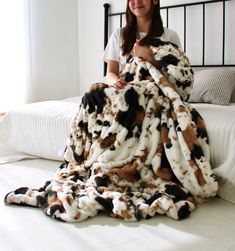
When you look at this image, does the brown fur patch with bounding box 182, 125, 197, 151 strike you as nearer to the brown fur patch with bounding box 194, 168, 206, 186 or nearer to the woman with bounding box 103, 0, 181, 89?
the brown fur patch with bounding box 194, 168, 206, 186

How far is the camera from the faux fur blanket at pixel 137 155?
5.28 feet

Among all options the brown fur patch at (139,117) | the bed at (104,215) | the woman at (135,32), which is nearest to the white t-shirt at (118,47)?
the woman at (135,32)

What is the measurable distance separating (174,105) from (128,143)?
273 millimetres

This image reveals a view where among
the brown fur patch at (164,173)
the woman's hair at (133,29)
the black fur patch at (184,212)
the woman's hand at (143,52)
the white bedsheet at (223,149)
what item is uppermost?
the woman's hair at (133,29)

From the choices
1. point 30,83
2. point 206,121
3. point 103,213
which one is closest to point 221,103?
point 206,121

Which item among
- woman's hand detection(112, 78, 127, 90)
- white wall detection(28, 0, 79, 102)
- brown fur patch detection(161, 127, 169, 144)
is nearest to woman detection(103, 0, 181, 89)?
woman's hand detection(112, 78, 127, 90)

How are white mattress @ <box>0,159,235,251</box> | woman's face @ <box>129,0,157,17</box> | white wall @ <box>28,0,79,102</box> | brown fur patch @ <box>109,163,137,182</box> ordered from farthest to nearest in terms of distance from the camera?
1. white wall @ <box>28,0,79,102</box>
2. woman's face @ <box>129,0,157,17</box>
3. brown fur patch @ <box>109,163,137,182</box>
4. white mattress @ <box>0,159,235,251</box>

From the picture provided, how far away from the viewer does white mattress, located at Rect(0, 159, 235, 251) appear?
1.34 m

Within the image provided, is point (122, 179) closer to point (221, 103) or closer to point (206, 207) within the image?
point (206, 207)

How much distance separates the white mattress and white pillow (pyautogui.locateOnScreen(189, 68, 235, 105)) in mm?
825

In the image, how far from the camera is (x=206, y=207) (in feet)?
5.58

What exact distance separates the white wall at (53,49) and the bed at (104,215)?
109 centimetres

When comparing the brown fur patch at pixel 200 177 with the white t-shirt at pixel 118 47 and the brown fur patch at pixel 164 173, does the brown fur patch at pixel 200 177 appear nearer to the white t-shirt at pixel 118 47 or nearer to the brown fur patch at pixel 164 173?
the brown fur patch at pixel 164 173

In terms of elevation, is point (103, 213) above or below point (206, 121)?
below
